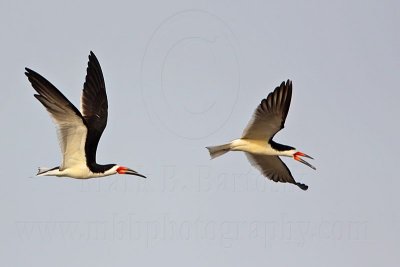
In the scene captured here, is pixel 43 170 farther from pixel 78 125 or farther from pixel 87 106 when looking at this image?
pixel 87 106

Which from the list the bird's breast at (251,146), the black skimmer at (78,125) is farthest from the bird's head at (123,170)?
the bird's breast at (251,146)

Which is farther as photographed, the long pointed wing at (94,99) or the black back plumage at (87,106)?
the long pointed wing at (94,99)

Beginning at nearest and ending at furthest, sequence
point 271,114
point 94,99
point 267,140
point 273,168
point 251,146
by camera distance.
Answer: point 271,114
point 251,146
point 267,140
point 94,99
point 273,168

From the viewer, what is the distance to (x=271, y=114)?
20172 mm

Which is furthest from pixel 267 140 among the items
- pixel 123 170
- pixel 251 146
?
pixel 123 170

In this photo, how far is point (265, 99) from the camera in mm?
19922

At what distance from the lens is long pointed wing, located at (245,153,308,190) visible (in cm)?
2291

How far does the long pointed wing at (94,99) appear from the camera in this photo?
70.6 ft

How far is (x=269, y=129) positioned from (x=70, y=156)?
4.76 metres

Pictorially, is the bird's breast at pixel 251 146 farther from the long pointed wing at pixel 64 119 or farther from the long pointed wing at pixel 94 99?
Answer: the long pointed wing at pixel 64 119

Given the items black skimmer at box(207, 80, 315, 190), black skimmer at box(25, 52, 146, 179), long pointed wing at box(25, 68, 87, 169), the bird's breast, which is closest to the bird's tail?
black skimmer at box(207, 80, 315, 190)

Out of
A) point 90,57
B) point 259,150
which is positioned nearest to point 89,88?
point 90,57

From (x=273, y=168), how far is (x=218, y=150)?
2.87m

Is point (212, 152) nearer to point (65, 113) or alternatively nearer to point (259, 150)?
point (259, 150)
